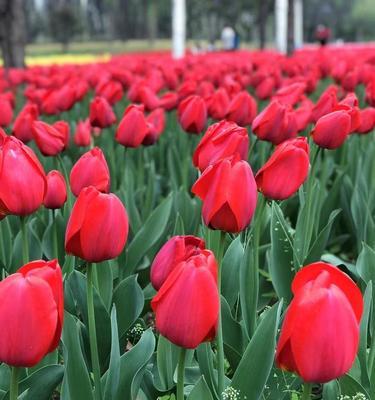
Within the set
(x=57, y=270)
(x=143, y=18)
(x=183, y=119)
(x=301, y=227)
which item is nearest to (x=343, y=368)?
(x=57, y=270)

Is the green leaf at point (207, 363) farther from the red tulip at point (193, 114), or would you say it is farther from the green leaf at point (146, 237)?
the red tulip at point (193, 114)

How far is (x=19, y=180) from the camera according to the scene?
1.27 metres

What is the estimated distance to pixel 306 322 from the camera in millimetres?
837

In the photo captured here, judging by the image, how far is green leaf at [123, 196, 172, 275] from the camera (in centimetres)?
210

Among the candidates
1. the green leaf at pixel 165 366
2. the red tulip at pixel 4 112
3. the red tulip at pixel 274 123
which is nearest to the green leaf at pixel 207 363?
the green leaf at pixel 165 366

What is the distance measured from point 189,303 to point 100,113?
1.94 m

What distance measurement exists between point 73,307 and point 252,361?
0.60 meters

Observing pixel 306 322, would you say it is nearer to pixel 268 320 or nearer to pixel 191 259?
pixel 191 259

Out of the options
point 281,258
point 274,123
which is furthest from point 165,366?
point 274,123

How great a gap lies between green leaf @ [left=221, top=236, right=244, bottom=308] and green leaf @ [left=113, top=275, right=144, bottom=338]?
0.21m

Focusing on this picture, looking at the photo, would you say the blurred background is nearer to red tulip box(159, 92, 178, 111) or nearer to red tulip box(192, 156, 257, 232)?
red tulip box(159, 92, 178, 111)

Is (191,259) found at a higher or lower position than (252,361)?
higher

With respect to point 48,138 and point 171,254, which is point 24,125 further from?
point 171,254

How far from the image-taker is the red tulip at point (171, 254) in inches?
42.9
